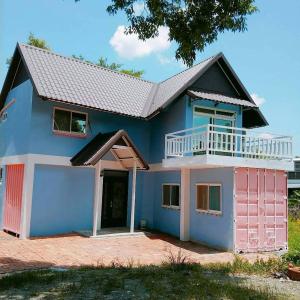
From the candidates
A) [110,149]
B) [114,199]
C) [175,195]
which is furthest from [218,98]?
[114,199]

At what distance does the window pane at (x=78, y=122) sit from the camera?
15.8 m

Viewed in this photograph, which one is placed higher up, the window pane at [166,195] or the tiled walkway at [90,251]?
the window pane at [166,195]

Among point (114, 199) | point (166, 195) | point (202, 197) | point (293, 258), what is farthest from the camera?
point (114, 199)

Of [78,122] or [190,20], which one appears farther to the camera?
[78,122]

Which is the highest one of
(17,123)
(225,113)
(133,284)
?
(225,113)

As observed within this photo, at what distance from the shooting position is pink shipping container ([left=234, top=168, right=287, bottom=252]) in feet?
42.7

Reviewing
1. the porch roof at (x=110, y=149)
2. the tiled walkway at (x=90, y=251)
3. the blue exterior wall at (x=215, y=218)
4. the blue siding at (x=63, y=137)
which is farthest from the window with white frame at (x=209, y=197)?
the blue siding at (x=63, y=137)

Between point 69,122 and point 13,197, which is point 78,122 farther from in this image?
point 13,197

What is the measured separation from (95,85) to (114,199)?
529 centimetres

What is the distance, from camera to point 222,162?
1272 centimetres

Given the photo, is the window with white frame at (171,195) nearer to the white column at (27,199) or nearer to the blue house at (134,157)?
the blue house at (134,157)

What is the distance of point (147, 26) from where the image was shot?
9.27 meters

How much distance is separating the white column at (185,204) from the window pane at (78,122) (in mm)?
4736

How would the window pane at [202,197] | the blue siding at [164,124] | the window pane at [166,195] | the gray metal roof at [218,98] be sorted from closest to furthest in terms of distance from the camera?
the window pane at [202,197], the gray metal roof at [218,98], the blue siding at [164,124], the window pane at [166,195]
